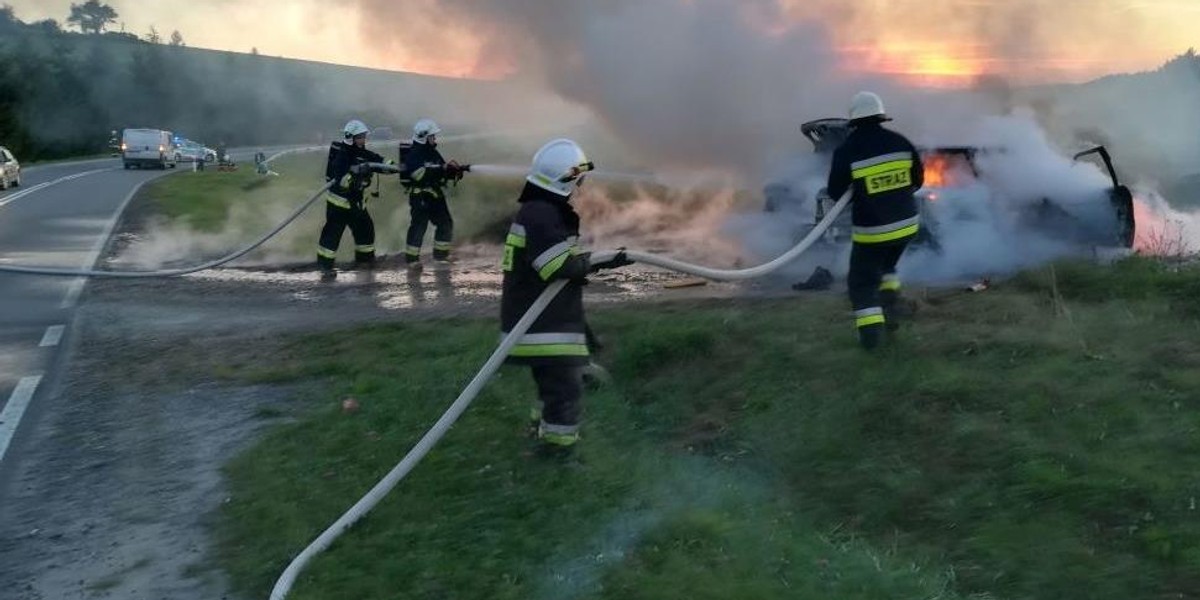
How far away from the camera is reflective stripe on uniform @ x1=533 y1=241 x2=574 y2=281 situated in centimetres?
534

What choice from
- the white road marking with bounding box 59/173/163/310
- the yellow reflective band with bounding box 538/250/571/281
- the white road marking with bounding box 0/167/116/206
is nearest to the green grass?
the yellow reflective band with bounding box 538/250/571/281

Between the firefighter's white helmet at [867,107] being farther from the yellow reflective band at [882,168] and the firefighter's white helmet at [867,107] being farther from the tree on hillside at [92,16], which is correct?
the tree on hillside at [92,16]

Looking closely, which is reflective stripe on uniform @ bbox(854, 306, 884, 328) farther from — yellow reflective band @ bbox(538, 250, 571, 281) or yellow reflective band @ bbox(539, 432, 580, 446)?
yellow reflective band @ bbox(538, 250, 571, 281)

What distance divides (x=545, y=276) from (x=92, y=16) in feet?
309

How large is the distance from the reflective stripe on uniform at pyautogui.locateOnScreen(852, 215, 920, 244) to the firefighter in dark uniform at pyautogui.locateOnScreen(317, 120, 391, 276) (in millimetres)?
7426

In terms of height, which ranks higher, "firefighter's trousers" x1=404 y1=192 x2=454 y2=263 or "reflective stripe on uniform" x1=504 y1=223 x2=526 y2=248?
"reflective stripe on uniform" x1=504 y1=223 x2=526 y2=248

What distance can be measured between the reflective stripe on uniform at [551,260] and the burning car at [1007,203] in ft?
17.2

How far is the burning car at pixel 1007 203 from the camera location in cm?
1028

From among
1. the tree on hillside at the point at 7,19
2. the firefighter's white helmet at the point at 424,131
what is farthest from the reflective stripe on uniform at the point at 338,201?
the tree on hillside at the point at 7,19

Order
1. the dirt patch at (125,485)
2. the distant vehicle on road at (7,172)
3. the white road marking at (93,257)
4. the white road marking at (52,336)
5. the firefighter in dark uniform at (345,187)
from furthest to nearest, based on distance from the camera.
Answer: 1. the distant vehicle on road at (7,172)
2. the firefighter in dark uniform at (345,187)
3. the white road marking at (93,257)
4. the white road marking at (52,336)
5. the dirt patch at (125,485)

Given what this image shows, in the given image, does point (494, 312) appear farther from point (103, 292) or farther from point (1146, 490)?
point (1146, 490)

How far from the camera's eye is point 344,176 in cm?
1316

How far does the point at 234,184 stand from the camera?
99.6 ft

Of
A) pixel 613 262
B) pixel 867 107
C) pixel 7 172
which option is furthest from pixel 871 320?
pixel 7 172
